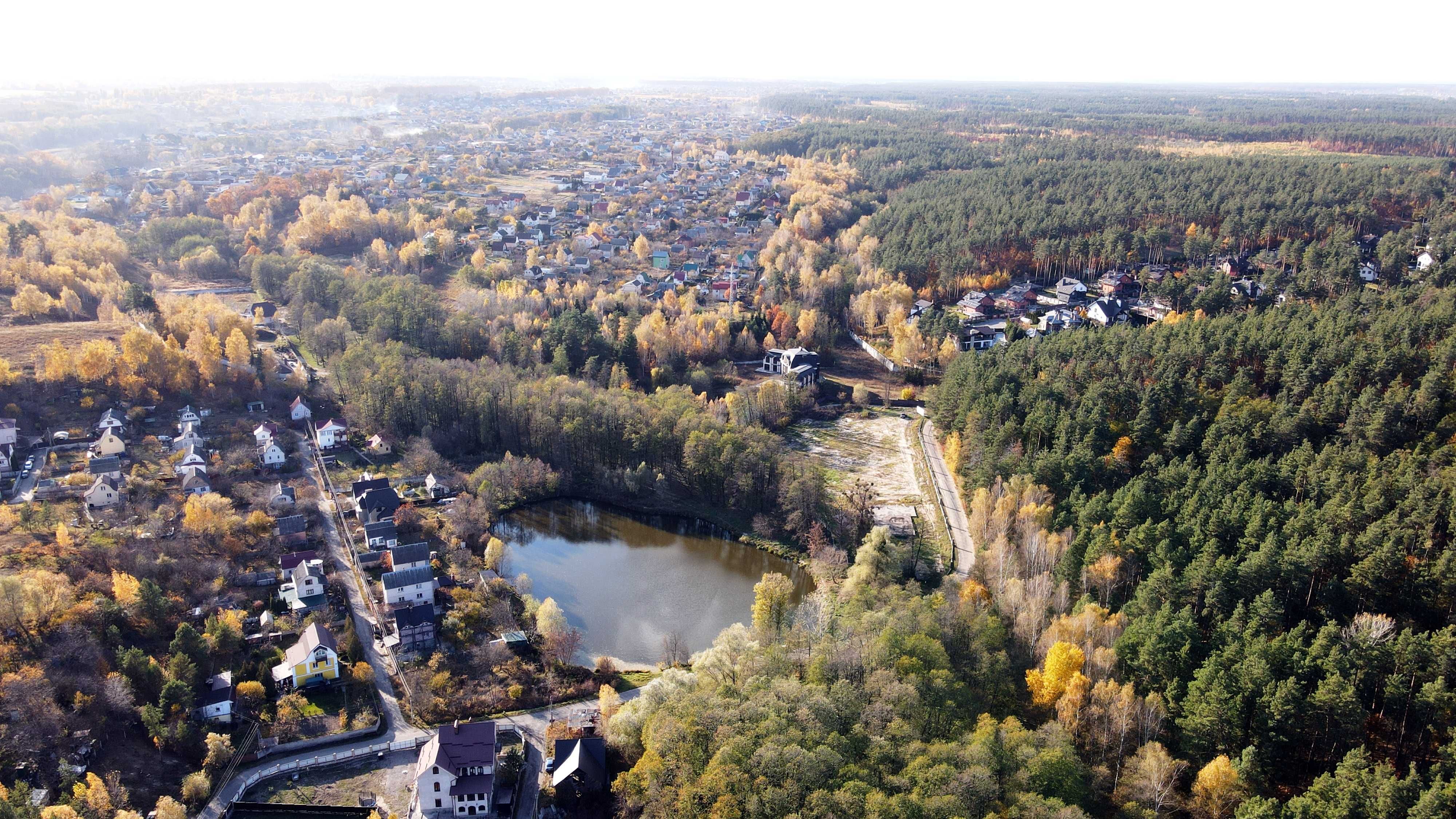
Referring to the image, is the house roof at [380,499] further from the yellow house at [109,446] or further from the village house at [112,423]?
the village house at [112,423]

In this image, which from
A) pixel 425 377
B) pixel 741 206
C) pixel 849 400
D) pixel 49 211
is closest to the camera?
pixel 425 377

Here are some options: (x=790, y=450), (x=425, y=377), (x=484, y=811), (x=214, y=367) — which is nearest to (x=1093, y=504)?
(x=790, y=450)

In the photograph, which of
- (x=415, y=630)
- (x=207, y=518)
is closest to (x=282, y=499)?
(x=207, y=518)

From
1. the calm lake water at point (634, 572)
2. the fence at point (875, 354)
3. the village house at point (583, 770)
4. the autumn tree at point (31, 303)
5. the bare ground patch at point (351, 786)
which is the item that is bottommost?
the calm lake water at point (634, 572)

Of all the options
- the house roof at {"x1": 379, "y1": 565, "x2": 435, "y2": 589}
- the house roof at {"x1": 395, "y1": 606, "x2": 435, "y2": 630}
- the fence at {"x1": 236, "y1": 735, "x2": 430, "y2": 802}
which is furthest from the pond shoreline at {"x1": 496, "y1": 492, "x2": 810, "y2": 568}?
the fence at {"x1": 236, "y1": 735, "x2": 430, "y2": 802}

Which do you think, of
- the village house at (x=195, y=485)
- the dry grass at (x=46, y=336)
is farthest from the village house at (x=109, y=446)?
the dry grass at (x=46, y=336)

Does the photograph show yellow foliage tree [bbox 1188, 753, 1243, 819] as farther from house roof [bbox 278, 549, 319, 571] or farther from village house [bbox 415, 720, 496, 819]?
house roof [bbox 278, 549, 319, 571]

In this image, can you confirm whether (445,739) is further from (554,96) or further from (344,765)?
(554,96)
